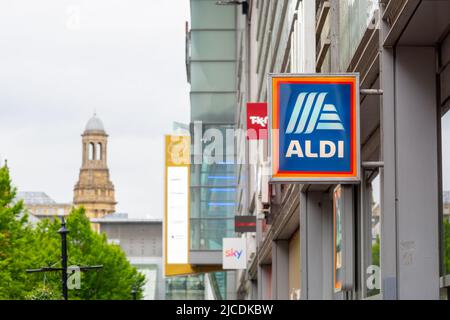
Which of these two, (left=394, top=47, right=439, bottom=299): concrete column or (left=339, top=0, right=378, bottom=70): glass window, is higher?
(left=339, top=0, right=378, bottom=70): glass window

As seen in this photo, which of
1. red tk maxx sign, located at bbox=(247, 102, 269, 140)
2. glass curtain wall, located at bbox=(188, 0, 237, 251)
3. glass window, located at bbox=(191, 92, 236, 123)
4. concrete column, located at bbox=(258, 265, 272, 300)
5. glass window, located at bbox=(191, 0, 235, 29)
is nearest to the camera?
red tk maxx sign, located at bbox=(247, 102, 269, 140)

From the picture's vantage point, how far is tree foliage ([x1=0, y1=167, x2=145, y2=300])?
44.8m

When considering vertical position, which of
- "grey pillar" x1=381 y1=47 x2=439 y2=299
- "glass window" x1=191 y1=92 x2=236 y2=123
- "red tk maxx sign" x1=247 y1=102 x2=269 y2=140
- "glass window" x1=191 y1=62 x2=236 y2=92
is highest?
"glass window" x1=191 y1=62 x2=236 y2=92

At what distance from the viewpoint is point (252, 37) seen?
1713 inches

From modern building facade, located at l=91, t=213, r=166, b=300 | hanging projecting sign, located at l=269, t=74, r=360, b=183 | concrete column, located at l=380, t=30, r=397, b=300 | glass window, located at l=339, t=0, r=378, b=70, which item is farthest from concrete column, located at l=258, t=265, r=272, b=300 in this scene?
modern building facade, located at l=91, t=213, r=166, b=300

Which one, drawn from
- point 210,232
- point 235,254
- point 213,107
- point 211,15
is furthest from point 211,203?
point 235,254

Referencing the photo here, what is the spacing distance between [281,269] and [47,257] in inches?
1034

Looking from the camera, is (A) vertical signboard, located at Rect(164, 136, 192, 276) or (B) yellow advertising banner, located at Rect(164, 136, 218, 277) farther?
(A) vertical signboard, located at Rect(164, 136, 192, 276)

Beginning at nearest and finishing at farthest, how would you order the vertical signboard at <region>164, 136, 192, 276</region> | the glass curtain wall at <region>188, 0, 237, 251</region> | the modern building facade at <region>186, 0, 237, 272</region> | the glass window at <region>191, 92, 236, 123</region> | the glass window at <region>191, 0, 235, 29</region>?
the modern building facade at <region>186, 0, 237, 272</region> < the glass curtain wall at <region>188, 0, 237, 251</region> < the glass window at <region>191, 92, 236, 123</region> < the glass window at <region>191, 0, 235, 29</region> < the vertical signboard at <region>164, 136, 192, 276</region>

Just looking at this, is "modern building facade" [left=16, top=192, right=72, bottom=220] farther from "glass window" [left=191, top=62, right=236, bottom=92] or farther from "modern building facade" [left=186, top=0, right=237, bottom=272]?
"glass window" [left=191, top=62, right=236, bottom=92]

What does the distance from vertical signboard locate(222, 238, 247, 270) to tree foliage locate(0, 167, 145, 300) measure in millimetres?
5438

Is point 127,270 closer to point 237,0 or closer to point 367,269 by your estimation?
point 237,0

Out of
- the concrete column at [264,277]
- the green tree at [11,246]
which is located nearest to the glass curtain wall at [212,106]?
the green tree at [11,246]
